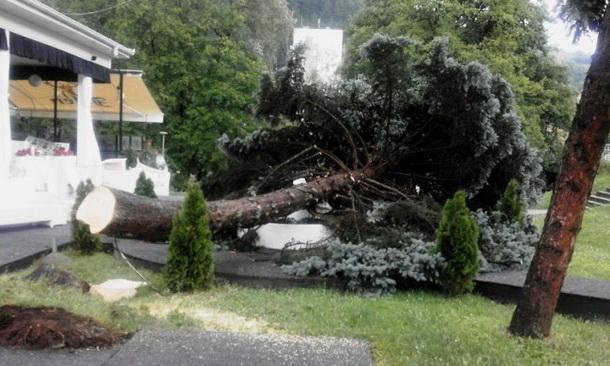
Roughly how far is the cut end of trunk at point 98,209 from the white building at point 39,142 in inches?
150

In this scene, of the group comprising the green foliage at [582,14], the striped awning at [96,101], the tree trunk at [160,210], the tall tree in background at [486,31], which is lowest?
the tree trunk at [160,210]

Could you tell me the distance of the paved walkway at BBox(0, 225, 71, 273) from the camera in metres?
6.61

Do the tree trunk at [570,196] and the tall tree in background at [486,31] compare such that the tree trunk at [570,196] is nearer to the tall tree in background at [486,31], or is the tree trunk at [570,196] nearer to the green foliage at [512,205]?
the green foliage at [512,205]

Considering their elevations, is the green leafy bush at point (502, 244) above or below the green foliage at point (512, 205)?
below

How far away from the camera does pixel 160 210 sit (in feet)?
19.6

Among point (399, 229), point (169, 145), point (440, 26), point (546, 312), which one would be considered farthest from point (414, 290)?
point (169, 145)

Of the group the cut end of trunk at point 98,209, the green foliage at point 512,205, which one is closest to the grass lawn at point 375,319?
the cut end of trunk at point 98,209

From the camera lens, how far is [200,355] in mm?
3914

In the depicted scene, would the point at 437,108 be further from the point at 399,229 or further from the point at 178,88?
the point at 178,88

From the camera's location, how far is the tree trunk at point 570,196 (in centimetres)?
424

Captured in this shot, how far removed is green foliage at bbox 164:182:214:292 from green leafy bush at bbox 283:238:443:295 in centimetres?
109

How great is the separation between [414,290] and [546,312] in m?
2.14

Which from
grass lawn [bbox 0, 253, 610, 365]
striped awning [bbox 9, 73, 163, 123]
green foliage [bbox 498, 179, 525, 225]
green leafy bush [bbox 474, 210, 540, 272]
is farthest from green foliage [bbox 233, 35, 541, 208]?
striped awning [bbox 9, 73, 163, 123]

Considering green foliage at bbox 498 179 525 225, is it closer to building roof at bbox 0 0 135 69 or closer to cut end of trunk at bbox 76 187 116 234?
cut end of trunk at bbox 76 187 116 234
